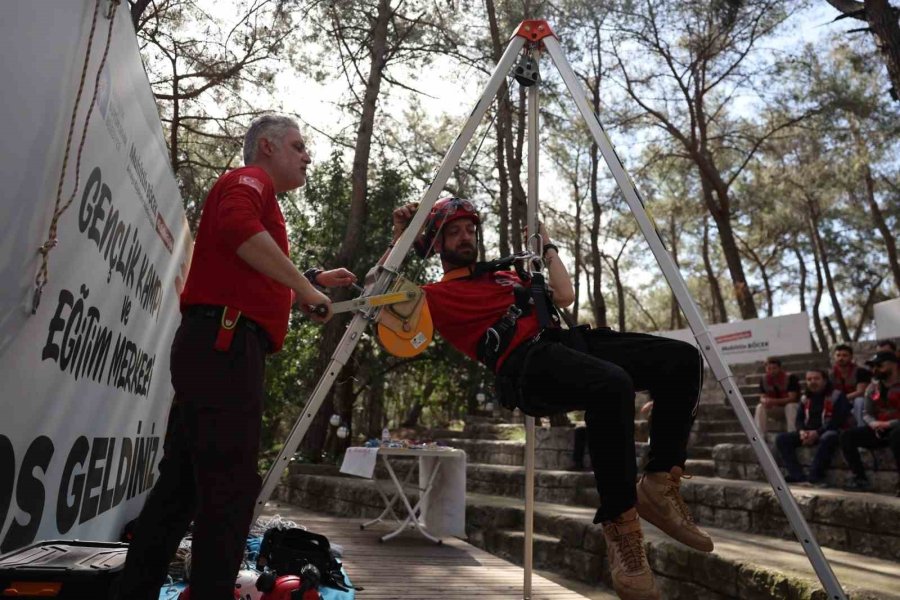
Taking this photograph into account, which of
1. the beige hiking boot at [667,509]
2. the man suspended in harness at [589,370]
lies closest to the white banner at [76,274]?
the man suspended in harness at [589,370]

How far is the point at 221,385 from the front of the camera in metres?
2.07

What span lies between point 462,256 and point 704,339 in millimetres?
1006

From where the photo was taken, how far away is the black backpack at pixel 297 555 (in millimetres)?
3473

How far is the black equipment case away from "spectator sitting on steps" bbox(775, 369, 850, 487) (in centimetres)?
603

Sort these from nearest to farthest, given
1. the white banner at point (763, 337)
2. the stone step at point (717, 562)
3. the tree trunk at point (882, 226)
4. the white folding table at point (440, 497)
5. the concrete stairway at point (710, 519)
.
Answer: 1. the stone step at point (717, 562)
2. the concrete stairway at point (710, 519)
3. the white folding table at point (440, 497)
4. the white banner at point (763, 337)
5. the tree trunk at point (882, 226)

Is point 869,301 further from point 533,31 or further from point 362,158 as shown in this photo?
point 533,31

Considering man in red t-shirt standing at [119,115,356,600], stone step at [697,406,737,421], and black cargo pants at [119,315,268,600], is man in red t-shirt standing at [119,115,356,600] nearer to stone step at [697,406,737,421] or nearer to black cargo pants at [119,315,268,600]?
black cargo pants at [119,315,268,600]

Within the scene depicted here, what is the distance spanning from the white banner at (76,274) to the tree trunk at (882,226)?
20.2m

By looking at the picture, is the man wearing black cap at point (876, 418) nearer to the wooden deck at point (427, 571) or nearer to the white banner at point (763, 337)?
the wooden deck at point (427, 571)

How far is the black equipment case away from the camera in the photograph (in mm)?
1969

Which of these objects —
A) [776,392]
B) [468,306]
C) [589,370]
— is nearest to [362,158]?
[776,392]

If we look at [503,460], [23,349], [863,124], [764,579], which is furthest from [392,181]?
[23,349]

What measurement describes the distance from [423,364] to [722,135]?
29.0ft

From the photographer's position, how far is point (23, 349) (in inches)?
88.9
